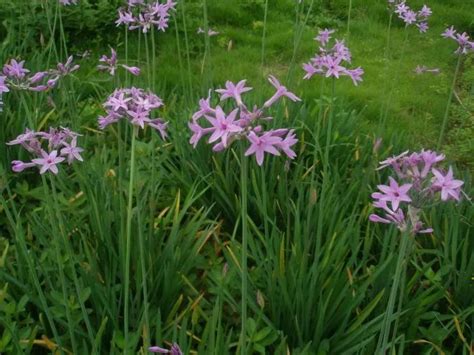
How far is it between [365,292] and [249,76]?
112 inches

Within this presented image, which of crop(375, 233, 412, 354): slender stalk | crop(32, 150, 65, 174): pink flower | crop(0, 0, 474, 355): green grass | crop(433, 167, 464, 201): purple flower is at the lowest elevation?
crop(0, 0, 474, 355): green grass

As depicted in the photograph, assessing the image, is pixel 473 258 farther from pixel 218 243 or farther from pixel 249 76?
pixel 249 76

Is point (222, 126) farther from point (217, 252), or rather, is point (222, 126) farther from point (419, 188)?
point (217, 252)

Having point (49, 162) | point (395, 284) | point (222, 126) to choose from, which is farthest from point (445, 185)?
point (49, 162)

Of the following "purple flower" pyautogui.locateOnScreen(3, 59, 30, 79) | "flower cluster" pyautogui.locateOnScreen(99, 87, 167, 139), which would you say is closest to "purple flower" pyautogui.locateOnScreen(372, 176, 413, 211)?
"flower cluster" pyautogui.locateOnScreen(99, 87, 167, 139)

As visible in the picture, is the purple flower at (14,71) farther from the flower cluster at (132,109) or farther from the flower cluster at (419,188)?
the flower cluster at (419,188)

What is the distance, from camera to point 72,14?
502 cm

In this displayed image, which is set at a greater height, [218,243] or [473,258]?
[473,258]

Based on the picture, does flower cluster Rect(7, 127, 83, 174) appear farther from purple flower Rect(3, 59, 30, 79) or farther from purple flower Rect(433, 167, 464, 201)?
purple flower Rect(433, 167, 464, 201)

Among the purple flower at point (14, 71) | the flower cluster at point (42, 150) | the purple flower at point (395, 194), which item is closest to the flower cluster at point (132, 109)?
the flower cluster at point (42, 150)

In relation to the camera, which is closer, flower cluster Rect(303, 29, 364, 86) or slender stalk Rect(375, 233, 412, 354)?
slender stalk Rect(375, 233, 412, 354)

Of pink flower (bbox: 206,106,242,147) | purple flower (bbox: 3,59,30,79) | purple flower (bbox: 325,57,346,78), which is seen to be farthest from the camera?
purple flower (bbox: 325,57,346,78)

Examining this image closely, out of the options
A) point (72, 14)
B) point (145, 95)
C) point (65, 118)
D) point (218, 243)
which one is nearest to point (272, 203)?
point (218, 243)

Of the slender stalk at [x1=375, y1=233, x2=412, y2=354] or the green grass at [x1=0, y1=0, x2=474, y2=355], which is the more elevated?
the slender stalk at [x1=375, y1=233, x2=412, y2=354]
